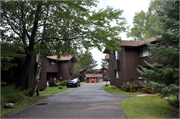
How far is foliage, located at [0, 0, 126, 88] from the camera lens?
982 centimetres

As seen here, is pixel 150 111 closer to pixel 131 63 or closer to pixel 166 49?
pixel 166 49

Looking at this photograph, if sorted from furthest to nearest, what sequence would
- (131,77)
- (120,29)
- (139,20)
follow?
(139,20) → (131,77) → (120,29)

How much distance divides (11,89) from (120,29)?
30.6 feet

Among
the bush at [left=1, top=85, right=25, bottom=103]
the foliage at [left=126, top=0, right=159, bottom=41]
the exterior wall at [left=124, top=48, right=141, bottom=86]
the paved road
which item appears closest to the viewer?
the paved road

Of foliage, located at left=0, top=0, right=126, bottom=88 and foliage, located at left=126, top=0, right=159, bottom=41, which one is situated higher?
foliage, located at left=126, top=0, right=159, bottom=41

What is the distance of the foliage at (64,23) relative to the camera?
387 inches

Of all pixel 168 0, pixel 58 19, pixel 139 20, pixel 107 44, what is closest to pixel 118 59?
pixel 107 44

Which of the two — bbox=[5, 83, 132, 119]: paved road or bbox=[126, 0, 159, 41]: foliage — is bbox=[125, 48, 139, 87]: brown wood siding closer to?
bbox=[5, 83, 132, 119]: paved road

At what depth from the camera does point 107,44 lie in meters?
11.4

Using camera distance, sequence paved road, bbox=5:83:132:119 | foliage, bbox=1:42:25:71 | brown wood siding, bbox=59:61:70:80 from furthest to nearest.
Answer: brown wood siding, bbox=59:61:70:80
foliage, bbox=1:42:25:71
paved road, bbox=5:83:132:119

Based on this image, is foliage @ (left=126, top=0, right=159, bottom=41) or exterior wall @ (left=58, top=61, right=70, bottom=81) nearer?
foliage @ (left=126, top=0, right=159, bottom=41)

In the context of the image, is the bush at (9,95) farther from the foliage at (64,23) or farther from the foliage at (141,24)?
the foliage at (141,24)

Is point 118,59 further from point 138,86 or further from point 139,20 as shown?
Answer: point 139,20

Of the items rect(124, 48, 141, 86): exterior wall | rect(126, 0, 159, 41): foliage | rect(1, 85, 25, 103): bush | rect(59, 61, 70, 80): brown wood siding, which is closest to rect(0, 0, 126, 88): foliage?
rect(1, 85, 25, 103): bush
